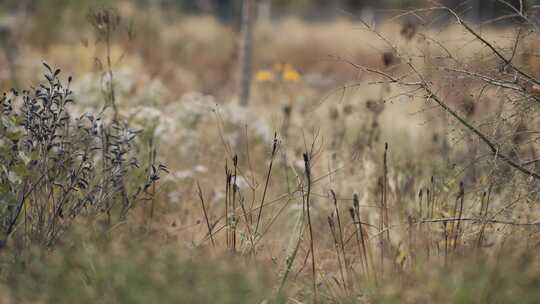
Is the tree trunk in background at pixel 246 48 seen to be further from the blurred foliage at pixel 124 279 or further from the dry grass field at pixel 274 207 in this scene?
the blurred foliage at pixel 124 279

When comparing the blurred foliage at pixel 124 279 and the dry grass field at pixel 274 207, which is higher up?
the dry grass field at pixel 274 207

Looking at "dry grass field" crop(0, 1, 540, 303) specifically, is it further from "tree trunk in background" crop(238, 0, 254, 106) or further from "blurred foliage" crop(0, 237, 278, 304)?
"tree trunk in background" crop(238, 0, 254, 106)

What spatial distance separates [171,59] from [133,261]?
1102 cm

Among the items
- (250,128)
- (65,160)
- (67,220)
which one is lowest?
(67,220)

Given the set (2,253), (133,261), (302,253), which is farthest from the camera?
(302,253)

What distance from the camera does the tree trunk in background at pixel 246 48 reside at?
655cm

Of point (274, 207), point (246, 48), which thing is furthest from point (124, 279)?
point (246, 48)

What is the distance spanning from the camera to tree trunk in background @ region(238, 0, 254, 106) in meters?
6.55

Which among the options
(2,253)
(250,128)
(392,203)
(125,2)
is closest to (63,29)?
(125,2)

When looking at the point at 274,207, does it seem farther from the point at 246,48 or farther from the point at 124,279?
the point at 246,48

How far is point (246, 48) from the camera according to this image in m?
6.72

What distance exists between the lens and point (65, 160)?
10.5 ft

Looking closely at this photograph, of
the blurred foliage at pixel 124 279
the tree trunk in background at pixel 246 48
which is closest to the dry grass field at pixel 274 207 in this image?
the blurred foliage at pixel 124 279

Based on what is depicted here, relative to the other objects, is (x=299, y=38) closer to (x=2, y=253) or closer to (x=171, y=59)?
(x=171, y=59)
